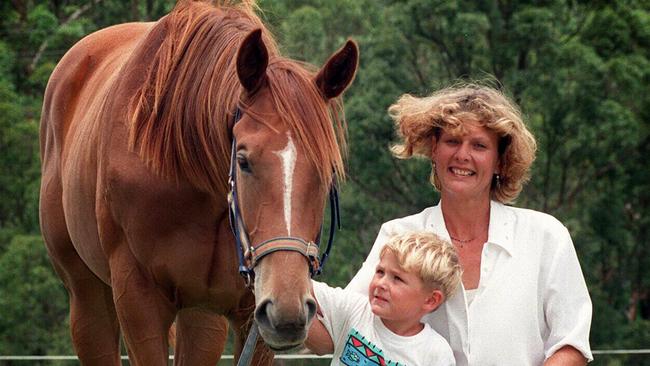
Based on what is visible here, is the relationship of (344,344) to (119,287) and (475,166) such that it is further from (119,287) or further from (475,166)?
(119,287)

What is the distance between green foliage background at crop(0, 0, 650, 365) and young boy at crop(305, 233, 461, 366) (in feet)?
43.6

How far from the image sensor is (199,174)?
159 inches

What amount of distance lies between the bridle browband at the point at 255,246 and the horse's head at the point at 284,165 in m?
0.01

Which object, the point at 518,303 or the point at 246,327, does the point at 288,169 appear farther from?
the point at 246,327

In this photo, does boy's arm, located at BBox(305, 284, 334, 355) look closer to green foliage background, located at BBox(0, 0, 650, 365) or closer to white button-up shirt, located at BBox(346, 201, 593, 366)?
white button-up shirt, located at BBox(346, 201, 593, 366)

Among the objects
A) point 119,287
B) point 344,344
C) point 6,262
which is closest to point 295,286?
point 344,344

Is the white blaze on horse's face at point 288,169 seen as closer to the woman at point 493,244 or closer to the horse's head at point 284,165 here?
the horse's head at point 284,165

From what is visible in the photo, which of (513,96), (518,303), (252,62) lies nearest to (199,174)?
(252,62)

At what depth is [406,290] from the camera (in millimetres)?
3318

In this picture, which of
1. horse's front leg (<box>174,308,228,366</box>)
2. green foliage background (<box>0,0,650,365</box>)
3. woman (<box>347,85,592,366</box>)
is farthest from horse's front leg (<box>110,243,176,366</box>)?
green foliage background (<box>0,0,650,365</box>)

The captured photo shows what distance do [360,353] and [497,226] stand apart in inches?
22.0

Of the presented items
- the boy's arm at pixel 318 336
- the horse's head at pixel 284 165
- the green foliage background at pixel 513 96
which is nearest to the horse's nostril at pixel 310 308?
the horse's head at pixel 284 165

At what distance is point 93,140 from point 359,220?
13343mm

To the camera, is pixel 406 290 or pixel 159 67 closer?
pixel 406 290
